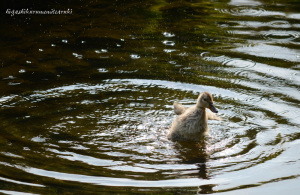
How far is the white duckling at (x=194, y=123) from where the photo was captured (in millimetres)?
7000

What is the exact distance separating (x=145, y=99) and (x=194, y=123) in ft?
3.70

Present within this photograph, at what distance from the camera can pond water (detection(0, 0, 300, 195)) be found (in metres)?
5.73

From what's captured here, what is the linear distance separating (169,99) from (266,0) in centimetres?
690

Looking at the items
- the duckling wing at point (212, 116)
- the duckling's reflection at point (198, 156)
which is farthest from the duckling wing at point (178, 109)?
the duckling's reflection at point (198, 156)

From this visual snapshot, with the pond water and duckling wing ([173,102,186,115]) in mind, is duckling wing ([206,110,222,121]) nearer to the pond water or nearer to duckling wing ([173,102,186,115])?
the pond water

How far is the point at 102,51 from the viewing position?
988cm

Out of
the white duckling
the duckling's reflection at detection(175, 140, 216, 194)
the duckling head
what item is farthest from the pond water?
the duckling head

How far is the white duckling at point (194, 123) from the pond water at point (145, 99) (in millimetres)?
115

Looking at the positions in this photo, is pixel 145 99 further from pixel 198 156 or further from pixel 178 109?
pixel 198 156

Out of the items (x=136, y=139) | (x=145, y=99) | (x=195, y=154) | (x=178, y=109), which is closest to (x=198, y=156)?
(x=195, y=154)

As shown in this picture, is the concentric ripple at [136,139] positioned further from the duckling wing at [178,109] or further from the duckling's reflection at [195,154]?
the duckling wing at [178,109]

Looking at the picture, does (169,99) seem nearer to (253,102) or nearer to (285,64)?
(253,102)

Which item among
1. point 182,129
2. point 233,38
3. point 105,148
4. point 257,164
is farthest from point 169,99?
point 233,38

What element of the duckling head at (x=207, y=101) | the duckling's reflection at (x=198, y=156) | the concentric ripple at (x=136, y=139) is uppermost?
the duckling head at (x=207, y=101)
